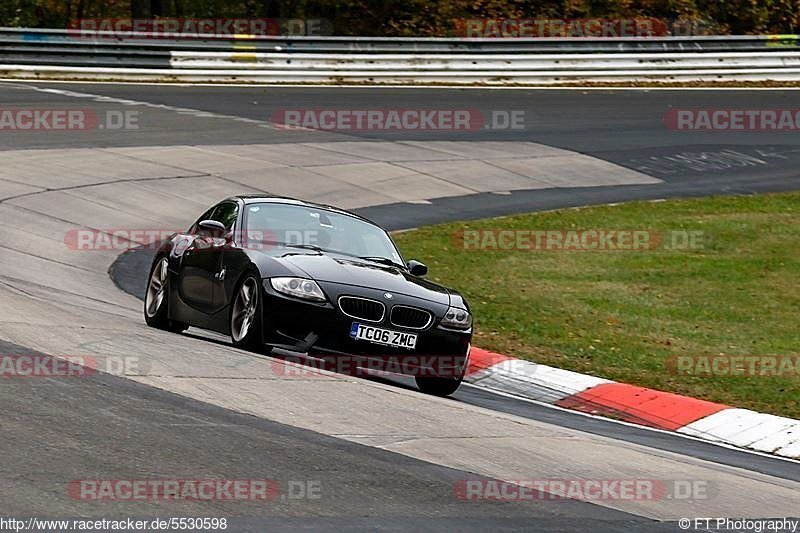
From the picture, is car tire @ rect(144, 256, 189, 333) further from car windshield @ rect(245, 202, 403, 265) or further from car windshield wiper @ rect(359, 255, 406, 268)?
car windshield wiper @ rect(359, 255, 406, 268)

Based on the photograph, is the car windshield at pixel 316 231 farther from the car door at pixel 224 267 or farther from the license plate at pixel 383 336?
the license plate at pixel 383 336

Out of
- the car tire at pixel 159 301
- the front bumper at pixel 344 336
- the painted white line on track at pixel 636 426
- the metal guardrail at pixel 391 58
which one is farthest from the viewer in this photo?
the metal guardrail at pixel 391 58

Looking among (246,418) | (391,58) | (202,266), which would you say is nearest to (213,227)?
(202,266)

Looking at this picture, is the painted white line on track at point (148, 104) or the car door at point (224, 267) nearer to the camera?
the car door at point (224, 267)

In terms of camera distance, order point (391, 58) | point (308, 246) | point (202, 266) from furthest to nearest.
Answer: point (391, 58) < point (202, 266) < point (308, 246)

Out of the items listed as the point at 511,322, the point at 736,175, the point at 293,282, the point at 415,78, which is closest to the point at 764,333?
the point at 511,322

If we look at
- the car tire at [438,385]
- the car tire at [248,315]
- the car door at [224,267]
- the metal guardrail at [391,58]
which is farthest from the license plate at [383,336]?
the metal guardrail at [391,58]

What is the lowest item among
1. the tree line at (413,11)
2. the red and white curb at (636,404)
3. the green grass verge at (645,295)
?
the green grass verge at (645,295)

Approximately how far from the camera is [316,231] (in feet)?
37.1

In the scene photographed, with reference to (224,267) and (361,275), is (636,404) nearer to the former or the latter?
(361,275)

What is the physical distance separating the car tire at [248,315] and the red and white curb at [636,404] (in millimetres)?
2394

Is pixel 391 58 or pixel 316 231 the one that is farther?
pixel 391 58

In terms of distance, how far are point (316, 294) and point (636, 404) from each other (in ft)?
9.51

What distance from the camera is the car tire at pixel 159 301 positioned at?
12070 millimetres
